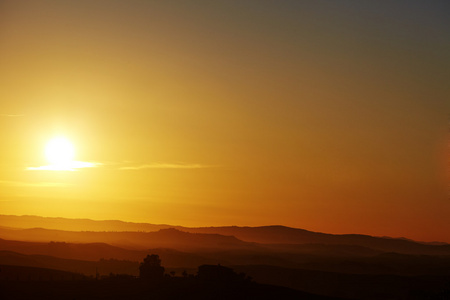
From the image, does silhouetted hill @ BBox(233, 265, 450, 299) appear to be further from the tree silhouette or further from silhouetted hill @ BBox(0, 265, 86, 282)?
silhouetted hill @ BBox(0, 265, 86, 282)

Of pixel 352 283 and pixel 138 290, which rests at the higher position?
pixel 352 283

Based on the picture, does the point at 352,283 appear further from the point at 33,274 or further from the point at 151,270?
the point at 151,270

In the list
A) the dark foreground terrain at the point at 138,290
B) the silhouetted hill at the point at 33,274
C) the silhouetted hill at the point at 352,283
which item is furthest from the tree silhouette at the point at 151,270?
the silhouetted hill at the point at 352,283

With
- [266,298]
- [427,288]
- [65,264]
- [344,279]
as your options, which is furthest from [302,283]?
[266,298]

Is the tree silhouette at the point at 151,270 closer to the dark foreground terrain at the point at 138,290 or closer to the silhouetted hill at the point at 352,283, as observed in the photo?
the dark foreground terrain at the point at 138,290

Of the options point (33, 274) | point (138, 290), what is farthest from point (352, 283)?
point (138, 290)

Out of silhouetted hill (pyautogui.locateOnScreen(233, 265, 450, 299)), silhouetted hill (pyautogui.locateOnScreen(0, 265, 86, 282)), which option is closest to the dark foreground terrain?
silhouetted hill (pyautogui.locateOnScreen(0, 265, 86, 282))

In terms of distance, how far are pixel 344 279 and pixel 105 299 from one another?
8961 cm

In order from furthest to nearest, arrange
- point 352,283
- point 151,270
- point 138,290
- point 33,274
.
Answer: point 352,283
point 33,274
point 151,270
point 138,290

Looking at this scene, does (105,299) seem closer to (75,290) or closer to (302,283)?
(75,290)

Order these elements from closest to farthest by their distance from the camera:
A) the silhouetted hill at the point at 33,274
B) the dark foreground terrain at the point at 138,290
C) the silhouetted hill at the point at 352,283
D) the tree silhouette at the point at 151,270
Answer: the dark foreground terrain at the point at 138,290 < the tree silhouette at the point at 151,270 < the silhouetted hill at the point at 33,274 < the silhouetted hill at the point at 352,283

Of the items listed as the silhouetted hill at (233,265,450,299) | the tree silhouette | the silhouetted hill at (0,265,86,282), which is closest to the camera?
the tree silhouette

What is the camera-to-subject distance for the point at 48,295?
3132 inches

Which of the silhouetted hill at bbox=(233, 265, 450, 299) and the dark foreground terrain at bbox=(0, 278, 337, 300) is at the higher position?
the silhouetted hill at bbox=(233, 265, 450, 299)
